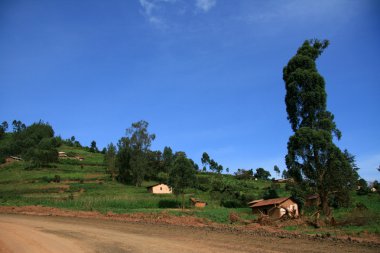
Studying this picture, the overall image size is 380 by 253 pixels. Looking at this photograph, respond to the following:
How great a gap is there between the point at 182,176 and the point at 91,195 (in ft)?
56.8

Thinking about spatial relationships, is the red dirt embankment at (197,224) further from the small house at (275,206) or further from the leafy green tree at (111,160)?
the leafy green tree at (111,160)

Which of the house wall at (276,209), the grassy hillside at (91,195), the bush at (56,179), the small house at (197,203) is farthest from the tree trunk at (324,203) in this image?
the bush at (56,179)

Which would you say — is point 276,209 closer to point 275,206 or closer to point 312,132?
point 275,206

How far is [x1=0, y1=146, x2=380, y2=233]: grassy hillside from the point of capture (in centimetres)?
3772

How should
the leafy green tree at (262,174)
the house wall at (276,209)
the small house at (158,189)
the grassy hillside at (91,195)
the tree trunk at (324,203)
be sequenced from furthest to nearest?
1. the leafy green tree at (262,174)
2. the small house at (158,189)
3. the house wall at (276,209)
4. the grassy hillside at (91,195)
5. the tree trunk at (324,203)

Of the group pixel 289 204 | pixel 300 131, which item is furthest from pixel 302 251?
pixel 289 204

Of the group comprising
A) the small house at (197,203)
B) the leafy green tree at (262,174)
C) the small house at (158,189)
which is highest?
the leafy green tree at (262,174)

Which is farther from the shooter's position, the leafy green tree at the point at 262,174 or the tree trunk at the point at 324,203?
the leafy green tree at the point at 262,174

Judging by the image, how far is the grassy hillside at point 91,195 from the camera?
37.7 metres

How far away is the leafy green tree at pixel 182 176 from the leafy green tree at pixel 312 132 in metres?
20.4

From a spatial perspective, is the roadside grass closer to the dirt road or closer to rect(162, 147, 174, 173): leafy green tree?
the dirt road

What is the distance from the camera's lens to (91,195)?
56312 millimetres

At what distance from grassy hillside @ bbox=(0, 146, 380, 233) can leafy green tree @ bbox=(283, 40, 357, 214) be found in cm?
533

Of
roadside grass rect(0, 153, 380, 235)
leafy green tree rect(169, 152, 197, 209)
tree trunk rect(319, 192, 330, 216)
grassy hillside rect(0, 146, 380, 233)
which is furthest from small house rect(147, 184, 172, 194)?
tree trunk rect(319, 192, 330, 216)
